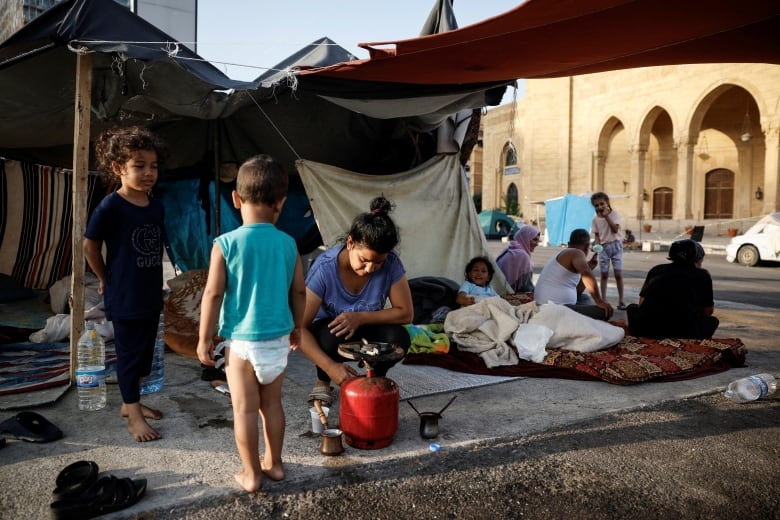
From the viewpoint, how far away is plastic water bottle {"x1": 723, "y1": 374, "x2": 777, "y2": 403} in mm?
3674

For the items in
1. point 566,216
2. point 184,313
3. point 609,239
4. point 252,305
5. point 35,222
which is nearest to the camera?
point 252,305

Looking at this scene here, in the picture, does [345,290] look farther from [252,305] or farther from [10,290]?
[10,290]

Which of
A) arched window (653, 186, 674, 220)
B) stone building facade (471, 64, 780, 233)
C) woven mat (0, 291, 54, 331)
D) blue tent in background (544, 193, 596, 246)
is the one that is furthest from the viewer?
arched window (653, 186, 674, 220)

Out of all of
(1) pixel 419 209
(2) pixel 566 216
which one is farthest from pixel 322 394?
(2) pixel 566 216

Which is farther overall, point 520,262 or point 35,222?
point 520,262

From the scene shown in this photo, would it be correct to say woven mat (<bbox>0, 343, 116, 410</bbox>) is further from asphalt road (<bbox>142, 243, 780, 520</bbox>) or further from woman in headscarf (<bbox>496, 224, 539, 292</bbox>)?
woman in headscarf (<bbox>496, 224, 539, 292</bbox>)

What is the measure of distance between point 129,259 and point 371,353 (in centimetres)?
141

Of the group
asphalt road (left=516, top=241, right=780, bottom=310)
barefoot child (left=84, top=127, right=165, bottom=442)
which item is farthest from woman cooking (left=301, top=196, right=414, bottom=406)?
asphalt road (left=516, top=241, right=780, bottom=310)

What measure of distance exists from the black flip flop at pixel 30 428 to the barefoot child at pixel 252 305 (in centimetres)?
121

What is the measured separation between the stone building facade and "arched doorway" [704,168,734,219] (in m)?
0.04

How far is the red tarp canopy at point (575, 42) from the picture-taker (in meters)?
3.49

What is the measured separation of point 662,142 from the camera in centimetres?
2841

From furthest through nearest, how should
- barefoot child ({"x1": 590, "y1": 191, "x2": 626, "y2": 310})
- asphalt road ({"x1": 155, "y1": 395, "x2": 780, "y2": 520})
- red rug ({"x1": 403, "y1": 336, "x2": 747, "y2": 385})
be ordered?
barefoot child ({"x1": 590, "y1": 191, "x2": 626, "y2": 310}) < red rug ({"x1": 403, "y1": 336, "x2": 747, "y2": 385}) < asphalt road ({"x1": 155, "y1": 395, "x2": 780, "y2": 520})

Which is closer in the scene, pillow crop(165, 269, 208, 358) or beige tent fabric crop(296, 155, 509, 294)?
pillow crop(165, 269, 208, 358)
